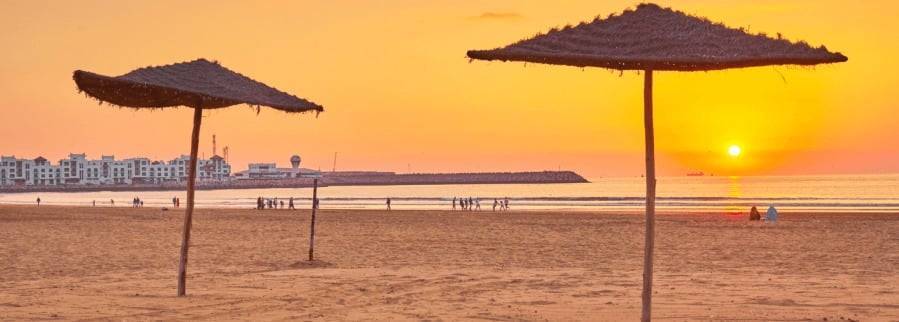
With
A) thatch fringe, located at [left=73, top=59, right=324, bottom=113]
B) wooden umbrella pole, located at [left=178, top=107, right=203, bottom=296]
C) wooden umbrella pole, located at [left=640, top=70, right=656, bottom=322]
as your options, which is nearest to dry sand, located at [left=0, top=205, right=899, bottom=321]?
wooden umbrella pole, located at [left=178, top=107, right=203, bottom=296]

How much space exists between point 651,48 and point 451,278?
7.45 meters

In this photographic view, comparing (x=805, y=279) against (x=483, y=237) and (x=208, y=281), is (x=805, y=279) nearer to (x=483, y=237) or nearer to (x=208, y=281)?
(x=208, y=281)

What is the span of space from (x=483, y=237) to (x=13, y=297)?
696 inches

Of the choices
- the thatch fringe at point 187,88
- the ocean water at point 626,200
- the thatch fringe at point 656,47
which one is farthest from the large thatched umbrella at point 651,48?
the ocean water at point 626,200

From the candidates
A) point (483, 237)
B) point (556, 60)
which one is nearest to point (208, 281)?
point (556, 60)

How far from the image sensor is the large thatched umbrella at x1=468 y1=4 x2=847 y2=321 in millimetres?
6969

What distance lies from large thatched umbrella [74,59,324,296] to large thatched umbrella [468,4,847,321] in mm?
4507

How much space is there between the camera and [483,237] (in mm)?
28375

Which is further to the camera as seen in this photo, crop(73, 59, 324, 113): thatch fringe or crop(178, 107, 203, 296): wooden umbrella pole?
crop(178, 107, 203, 296): wooden umbrella pole

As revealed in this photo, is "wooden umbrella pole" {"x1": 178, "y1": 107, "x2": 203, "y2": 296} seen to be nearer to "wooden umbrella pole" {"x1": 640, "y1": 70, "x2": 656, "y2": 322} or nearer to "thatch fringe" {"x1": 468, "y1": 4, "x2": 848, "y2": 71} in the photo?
"thatch fringe" {"x1": 468, "y1": 4, "x2": 848, "y2": 71}

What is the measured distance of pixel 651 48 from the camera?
7.18 m

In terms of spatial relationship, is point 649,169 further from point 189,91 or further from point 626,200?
point 626,200

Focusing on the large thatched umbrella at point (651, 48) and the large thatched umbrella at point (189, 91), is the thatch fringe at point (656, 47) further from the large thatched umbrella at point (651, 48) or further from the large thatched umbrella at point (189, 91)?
the large thatched umbrella at point (189, 91)

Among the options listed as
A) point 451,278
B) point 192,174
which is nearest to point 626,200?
point 451,278
